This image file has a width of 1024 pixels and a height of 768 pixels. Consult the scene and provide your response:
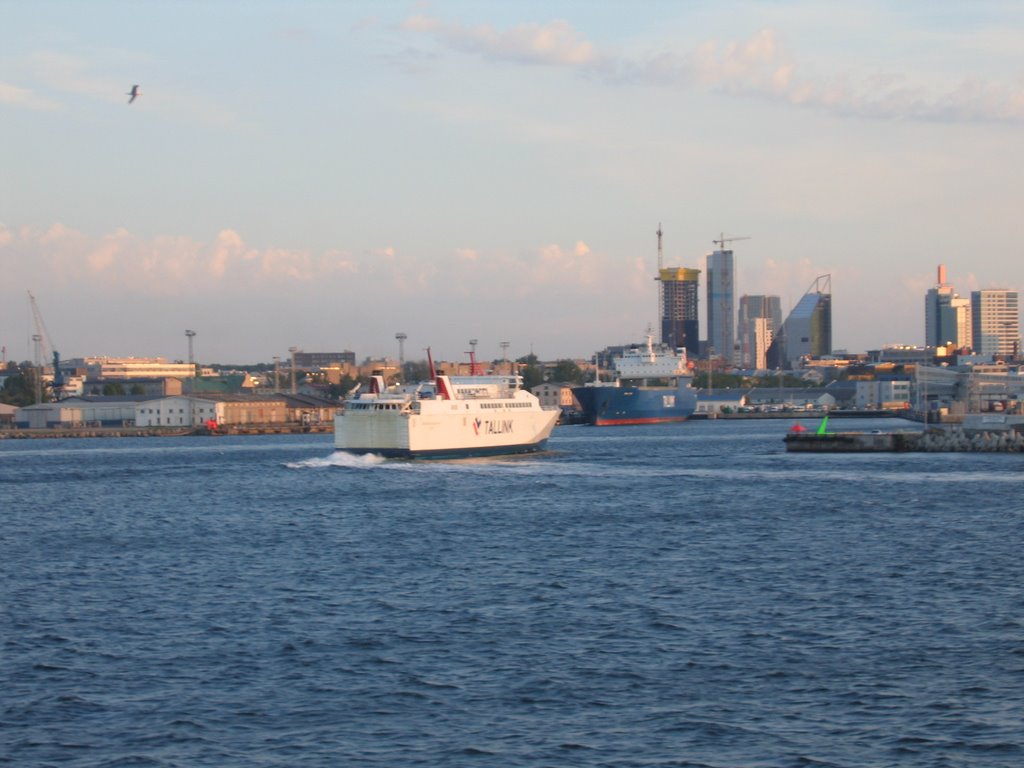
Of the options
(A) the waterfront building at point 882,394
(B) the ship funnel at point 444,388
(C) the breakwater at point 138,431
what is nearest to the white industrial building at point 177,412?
(C) the breakwater at point 138,431

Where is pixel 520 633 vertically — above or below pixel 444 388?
below

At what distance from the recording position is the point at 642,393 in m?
124

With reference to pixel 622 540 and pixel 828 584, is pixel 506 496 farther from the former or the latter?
pixel 828 584

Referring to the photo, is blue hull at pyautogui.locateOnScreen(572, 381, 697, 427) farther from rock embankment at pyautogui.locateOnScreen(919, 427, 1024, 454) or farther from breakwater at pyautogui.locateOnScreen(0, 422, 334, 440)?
rock embankment at pyautogui.locateOnScreen(919, 427, 1024, 454)

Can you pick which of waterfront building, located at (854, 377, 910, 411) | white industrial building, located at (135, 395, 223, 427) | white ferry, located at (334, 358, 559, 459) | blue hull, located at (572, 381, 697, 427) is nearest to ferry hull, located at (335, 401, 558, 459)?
white ferry, located at (334, 358, 559, 459)

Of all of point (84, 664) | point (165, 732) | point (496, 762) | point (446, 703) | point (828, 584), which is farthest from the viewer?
point (828, 584)

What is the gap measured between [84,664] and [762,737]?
9796mm

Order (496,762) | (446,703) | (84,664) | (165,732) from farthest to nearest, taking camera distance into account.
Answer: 1. (84,664)
2. (446,703)
3. (165,732)
4. (496,762)

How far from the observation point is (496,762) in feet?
47.8

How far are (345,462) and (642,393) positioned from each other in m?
63.7

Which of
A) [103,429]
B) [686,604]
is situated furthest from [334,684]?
[103,429]

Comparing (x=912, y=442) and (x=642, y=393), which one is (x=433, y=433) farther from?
(x=642, y=393)

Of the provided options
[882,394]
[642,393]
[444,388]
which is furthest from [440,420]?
[882,394]

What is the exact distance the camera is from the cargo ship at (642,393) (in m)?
123
